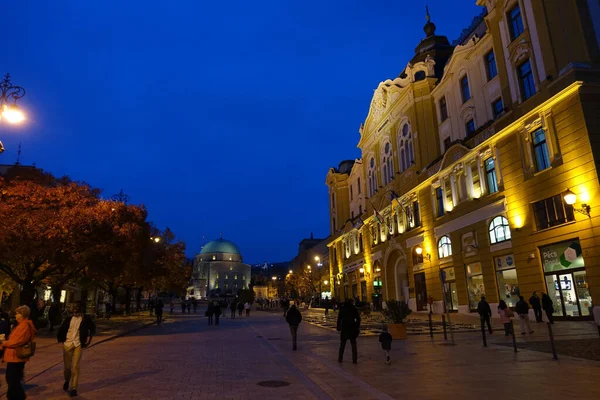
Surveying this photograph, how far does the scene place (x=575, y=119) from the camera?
20.1 meters

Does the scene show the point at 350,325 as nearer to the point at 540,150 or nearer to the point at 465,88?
the point at 540,150

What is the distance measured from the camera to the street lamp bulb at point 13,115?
11711 mm

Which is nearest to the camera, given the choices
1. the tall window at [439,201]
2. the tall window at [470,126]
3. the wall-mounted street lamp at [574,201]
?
the wall-mounted street lamp at [574,201]

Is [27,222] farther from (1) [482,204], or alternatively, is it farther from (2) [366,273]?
(2) [366,273]

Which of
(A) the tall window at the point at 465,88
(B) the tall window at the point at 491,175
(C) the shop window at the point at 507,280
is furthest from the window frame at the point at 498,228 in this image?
(A) the tall window at the point at 465,88

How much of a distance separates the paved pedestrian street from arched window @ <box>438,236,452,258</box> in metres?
18.2

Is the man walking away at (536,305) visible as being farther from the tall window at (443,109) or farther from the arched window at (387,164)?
the arched window at (387,164)

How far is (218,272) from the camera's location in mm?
144500

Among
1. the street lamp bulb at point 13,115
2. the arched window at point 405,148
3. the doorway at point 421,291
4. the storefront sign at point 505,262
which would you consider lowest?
the doorway at point 421,291

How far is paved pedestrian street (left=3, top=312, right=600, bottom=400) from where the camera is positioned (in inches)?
307

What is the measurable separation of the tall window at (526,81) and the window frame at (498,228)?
7260mm

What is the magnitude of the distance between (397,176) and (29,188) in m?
31.3

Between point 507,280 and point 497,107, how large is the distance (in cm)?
Answer: 1125

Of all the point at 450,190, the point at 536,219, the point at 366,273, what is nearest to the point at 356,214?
the point at 366,273
